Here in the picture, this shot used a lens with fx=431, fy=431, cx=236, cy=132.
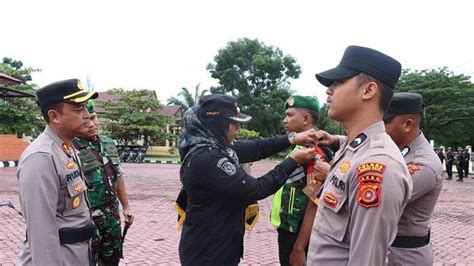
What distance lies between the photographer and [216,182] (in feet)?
7.85

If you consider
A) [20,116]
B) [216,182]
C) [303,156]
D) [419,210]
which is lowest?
[20,116]

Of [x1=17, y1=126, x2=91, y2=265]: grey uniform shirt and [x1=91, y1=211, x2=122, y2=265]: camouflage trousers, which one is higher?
[x1=17, y1=126, x2=91, y2=265]: grey uniform shirt

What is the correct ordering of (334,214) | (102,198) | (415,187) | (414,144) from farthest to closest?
(102,198), (414,144), (415,187), (334,214)

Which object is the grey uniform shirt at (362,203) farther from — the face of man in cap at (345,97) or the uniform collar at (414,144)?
the uniform collar at (414,144)

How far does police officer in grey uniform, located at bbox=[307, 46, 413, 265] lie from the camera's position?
1.53 metres

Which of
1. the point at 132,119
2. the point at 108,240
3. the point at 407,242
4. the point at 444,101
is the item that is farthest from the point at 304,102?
the point at 444,101

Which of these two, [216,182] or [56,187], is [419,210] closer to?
[216,182]

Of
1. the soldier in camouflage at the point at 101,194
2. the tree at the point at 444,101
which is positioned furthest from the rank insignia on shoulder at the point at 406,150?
the tree at the point at 444,101

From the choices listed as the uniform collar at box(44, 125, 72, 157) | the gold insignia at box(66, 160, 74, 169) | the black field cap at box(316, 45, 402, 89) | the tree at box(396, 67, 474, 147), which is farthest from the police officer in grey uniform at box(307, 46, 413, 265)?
the tree at box(396, 67, 474, 147)

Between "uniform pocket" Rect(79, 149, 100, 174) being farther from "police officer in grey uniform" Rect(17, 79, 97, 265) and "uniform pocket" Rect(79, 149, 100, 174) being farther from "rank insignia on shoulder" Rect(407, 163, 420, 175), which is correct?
→ "rank insignia on shoulder" Rect(407, 163, 420, 175)

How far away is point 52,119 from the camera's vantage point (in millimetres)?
2535

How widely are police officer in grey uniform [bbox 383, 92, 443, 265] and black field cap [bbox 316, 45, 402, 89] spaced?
0.76 metres

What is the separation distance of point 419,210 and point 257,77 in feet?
116

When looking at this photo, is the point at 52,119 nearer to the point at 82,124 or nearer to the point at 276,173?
the point at 82,124
